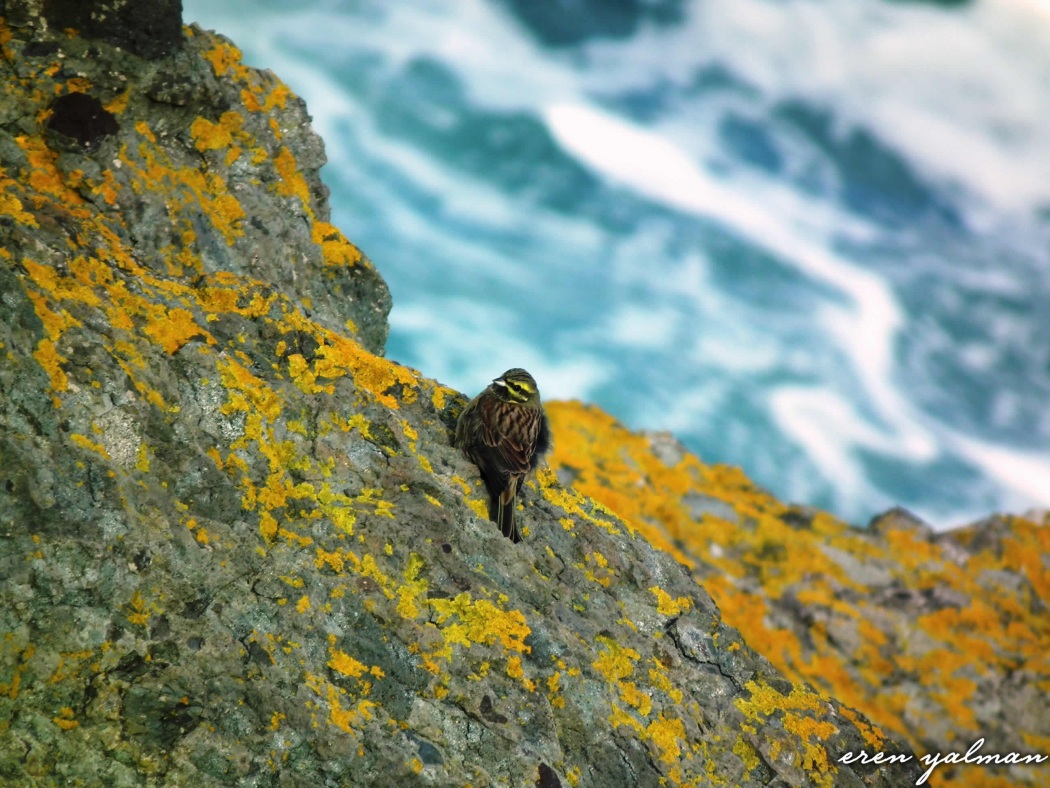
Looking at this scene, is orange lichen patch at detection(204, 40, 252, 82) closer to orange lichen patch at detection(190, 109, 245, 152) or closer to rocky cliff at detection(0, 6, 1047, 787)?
rocky cliff at detection(0, 6, 1047, 787)

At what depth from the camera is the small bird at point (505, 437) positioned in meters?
8.97

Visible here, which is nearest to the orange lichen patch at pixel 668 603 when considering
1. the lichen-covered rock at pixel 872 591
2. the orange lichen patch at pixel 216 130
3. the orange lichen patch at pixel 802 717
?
the orange lichen patch at pixel 802 717

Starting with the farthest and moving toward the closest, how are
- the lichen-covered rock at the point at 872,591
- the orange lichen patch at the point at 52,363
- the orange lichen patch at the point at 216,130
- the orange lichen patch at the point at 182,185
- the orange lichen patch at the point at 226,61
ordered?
the lichen-covered rock at the point at 872,591
the orange lichen patch at the point at 226,61
the orange lichen patch at the point at 216,130
the orange lichen patch at the point at 182,185
the orange lichen patch at the point at 52,363

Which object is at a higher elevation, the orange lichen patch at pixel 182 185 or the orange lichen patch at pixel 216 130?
the orange lichen patch at pixel 216 130

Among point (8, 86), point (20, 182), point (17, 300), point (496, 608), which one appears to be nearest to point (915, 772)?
point (496, 608)

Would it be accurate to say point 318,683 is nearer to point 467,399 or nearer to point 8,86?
point 467,399

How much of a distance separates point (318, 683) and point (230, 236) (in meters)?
6.67

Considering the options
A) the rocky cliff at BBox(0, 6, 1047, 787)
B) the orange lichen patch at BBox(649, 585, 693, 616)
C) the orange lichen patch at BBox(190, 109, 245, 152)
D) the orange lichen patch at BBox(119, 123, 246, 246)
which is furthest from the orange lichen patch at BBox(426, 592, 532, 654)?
the orange lichen patch at BBox(190, 109, 245, 152)

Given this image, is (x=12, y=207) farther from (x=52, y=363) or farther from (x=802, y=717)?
(x=802, y=717)

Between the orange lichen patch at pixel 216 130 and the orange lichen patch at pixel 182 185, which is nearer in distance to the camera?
the orange lichen patch at pixel 182 185

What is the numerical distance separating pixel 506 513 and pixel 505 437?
0.92 m

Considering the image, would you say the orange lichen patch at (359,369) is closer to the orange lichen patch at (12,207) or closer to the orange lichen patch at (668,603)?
the orange lichen patch at (12,207)

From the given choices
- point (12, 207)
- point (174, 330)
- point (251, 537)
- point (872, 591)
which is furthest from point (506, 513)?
point (872, 591)

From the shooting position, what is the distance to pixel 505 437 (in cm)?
909
